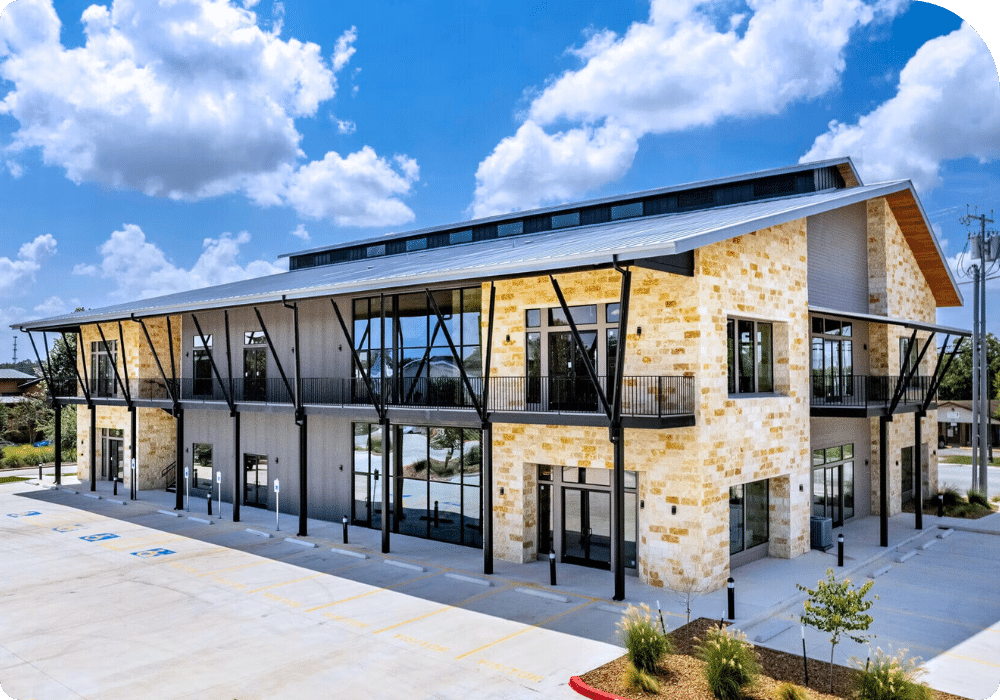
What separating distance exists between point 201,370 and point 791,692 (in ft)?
79.5

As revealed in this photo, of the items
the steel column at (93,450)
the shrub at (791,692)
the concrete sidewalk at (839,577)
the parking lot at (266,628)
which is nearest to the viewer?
the shrub at (791,692)

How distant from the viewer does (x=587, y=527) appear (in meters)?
17.2

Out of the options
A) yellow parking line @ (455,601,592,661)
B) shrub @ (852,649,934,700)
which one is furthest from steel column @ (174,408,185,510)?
shrub @ (852,649,934,700)

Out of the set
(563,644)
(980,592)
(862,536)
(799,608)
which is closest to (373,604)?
(563,644)

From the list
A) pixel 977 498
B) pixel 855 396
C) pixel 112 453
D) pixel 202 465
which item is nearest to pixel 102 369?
pixel 112 453

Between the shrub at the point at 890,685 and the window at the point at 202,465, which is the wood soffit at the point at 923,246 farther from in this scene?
the window at the point at 202,465

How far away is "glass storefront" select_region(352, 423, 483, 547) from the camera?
19.7 metres

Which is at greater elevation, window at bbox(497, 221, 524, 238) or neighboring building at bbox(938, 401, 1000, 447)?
window at bbox(497, 221, 524, 238)

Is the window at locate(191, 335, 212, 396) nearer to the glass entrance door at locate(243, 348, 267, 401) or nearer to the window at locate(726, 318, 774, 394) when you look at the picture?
the glass entrance door at locate(243, 348, 267, 401)

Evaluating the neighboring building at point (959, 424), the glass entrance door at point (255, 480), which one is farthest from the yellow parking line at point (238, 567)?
the neighboring building at point (959, 424)

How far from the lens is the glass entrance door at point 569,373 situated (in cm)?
1694

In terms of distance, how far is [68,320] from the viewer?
1174 inches

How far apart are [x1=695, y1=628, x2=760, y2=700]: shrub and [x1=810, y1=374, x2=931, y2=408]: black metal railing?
438 inches

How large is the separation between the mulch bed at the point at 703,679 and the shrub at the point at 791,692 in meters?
0.16
